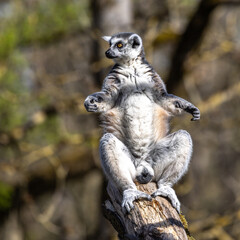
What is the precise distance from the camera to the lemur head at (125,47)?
4.58 m

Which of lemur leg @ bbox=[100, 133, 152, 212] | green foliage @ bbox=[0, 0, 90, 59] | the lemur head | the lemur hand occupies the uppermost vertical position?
the lemur head

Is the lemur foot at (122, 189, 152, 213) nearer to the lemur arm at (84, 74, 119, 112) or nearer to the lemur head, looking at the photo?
the lemur arm at (84, 74, 119, 112)

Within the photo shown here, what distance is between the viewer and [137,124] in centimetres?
449

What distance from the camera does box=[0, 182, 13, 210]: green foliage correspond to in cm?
1124

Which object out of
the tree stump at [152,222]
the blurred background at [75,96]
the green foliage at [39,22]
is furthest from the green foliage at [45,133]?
the tree stump at [152,222]

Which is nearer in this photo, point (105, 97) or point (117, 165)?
point (117, 165)

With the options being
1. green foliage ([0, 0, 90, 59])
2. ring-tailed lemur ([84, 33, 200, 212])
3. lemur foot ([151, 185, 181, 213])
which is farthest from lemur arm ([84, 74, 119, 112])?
green foliage ([0, 0, 90, 59])

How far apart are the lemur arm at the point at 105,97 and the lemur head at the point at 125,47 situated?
0.21 metres

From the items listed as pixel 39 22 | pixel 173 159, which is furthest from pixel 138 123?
pixel 39 22

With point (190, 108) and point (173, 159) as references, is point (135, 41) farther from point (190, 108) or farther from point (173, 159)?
point (173, 159)

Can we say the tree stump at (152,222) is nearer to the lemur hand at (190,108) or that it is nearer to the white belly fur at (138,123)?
the white belly fur at (138,123)

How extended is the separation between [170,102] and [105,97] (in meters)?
0.59

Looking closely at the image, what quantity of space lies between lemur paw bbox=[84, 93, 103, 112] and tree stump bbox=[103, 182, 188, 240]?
86cm

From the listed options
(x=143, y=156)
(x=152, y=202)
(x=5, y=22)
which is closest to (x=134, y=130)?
(x=143, y=156)
